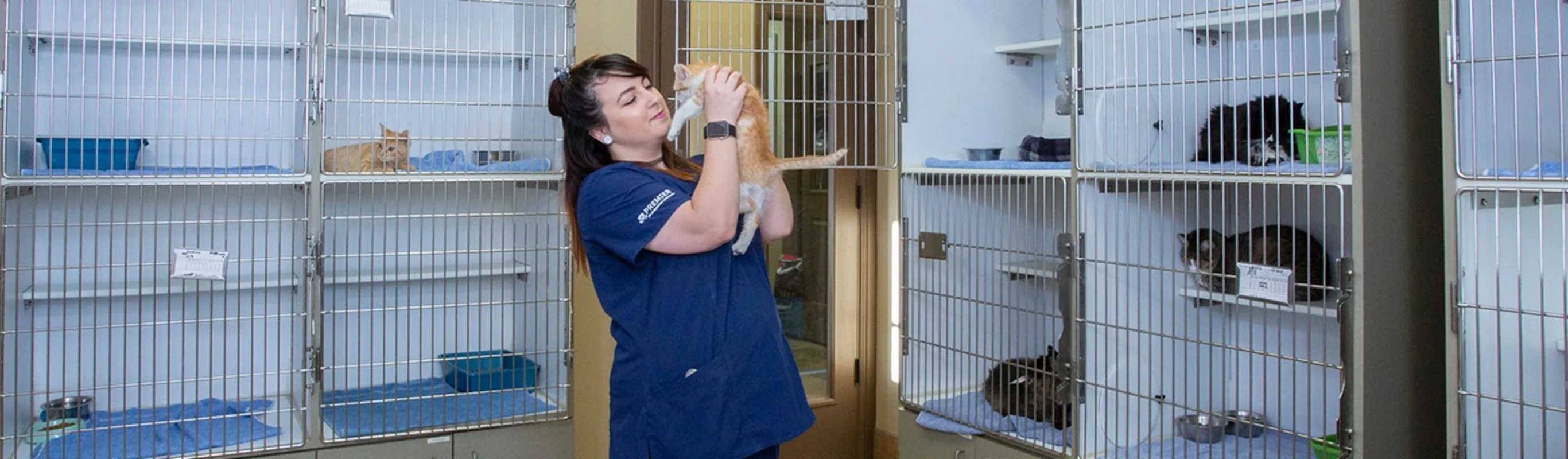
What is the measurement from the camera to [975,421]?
2.86m

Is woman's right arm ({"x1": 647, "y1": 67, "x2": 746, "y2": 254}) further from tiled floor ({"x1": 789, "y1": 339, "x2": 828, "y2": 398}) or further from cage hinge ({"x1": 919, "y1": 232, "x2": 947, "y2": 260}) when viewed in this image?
tiled floor ({"x1": 789, "y1": 339, "x2": 828, "y2": 398})

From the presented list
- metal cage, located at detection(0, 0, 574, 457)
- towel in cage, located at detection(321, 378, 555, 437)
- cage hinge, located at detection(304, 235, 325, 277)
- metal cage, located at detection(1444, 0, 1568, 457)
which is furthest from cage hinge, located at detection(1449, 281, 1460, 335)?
cage hinge, located at detection(304, 235, 325, 277)

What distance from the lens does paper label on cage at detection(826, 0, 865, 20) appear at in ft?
9.80

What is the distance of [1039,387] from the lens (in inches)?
109

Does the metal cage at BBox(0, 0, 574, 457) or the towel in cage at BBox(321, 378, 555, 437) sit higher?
the metal cage at BBox(0, 0, 574, 457)

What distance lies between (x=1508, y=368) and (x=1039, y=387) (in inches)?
40.0

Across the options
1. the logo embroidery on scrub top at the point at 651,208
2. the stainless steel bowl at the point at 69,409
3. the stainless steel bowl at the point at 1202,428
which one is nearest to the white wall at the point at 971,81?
the stainless steel bowl at the point at 1202,428

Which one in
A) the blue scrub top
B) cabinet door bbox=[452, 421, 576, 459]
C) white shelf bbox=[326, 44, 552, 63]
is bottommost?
cabinet door bbox=[452, 421, 576, 459]

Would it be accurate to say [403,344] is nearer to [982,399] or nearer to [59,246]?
[59,246]

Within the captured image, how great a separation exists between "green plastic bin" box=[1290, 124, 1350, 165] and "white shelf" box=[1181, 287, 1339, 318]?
258mm

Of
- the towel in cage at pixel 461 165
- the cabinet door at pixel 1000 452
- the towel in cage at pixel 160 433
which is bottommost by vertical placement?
the cabinet door at pixel 1000 452

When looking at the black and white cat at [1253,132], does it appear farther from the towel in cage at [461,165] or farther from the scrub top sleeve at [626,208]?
the towel in cage at [461,165]

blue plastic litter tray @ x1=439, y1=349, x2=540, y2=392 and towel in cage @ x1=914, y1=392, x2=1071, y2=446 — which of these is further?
blue plastic litter tray @ x1=439, y1=349, x2=540, y2=392

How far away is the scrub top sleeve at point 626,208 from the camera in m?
1.73
